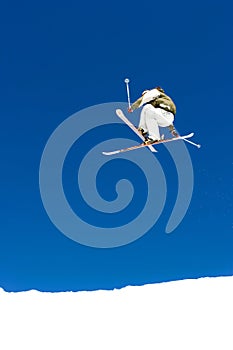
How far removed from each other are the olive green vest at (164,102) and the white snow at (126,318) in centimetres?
363

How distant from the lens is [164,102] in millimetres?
6438

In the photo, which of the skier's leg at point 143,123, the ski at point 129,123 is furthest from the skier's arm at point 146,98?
the ski at point 129,123

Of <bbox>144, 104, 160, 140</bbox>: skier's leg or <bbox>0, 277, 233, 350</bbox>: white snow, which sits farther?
<bbox>0, 277, 233, 350</bbox>: white snow

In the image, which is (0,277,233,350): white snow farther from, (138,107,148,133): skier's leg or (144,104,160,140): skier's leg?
(138,107,148,133): skier's leg

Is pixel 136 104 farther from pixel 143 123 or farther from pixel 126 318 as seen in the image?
pixel 126 318

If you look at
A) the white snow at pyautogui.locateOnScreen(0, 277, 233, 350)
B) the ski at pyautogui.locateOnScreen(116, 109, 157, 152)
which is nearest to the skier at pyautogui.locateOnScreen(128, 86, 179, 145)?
the ski at pyautogui.locateOnScreen(116, 109, 157, 152)

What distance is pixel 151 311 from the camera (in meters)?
10.1

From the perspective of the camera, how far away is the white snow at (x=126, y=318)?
21.8 ft

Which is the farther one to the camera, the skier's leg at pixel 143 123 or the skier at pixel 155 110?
the skier's leg at pixel 143 123

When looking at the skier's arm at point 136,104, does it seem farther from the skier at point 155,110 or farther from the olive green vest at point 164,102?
the olive green vest at point 164,102

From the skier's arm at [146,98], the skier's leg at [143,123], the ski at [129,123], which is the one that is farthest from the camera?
the ski at [129,123]

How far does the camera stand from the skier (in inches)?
253

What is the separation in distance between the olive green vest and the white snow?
143 inches

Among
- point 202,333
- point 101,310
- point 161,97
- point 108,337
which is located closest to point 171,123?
point 161,97
